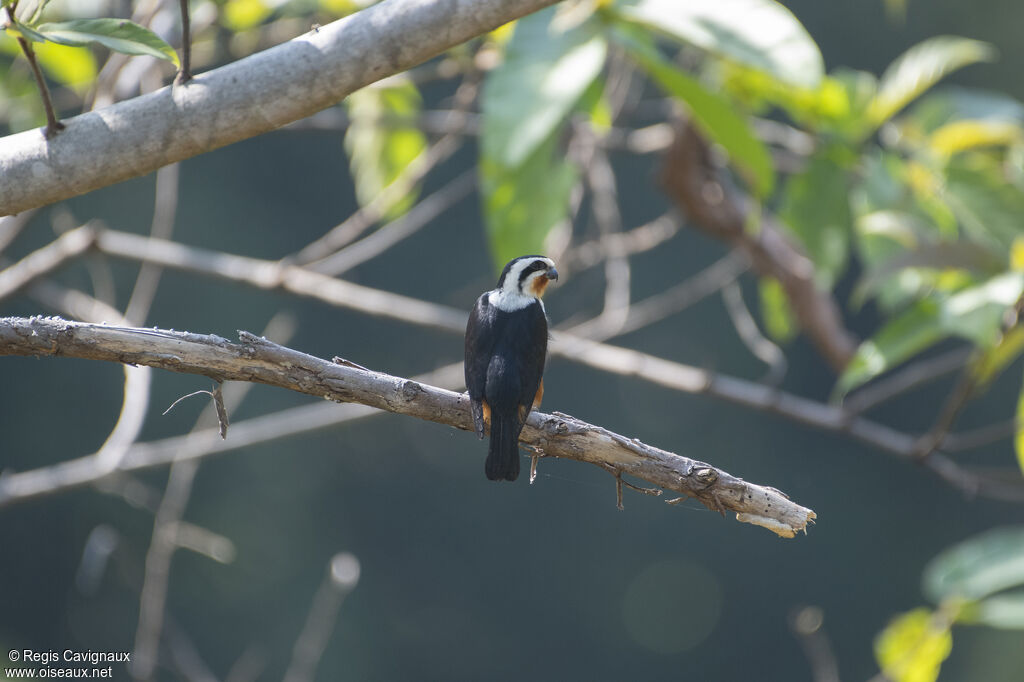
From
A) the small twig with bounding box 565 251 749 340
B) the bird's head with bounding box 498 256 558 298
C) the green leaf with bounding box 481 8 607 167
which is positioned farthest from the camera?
the small twig with bounding box 565 251 749 340

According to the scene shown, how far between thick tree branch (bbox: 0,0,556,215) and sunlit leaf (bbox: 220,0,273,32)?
4.74 feet

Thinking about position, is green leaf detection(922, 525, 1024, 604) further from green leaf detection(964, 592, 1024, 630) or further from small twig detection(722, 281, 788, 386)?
small twig detection(722, 281, 788, 386)

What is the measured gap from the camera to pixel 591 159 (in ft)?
11.3

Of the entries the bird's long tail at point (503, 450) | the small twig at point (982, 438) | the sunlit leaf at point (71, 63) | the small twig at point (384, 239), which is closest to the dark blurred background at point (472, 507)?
the small twig at point (384, 239)

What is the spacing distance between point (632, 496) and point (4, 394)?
776cm

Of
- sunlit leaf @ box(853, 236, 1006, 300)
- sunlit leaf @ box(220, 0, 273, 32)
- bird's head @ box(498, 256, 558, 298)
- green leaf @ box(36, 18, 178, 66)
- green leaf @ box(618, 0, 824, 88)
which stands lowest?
green leaf @ box(36, 18, 178, 66)

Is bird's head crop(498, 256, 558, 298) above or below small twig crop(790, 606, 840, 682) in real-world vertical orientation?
above

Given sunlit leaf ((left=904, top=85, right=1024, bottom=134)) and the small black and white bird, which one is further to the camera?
sunlit leaf ((left=904, top=85, right=1024, bottom=134))

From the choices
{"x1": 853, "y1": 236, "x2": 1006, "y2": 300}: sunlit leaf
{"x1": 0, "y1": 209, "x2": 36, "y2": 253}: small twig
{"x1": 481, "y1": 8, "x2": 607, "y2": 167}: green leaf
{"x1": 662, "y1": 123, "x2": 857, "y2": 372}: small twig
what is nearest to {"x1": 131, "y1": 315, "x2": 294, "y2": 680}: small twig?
{"x1": 0, "y1": 209, "x2": 36, "y2": 253}: small twig

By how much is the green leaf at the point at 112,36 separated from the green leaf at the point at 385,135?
1.54 meters

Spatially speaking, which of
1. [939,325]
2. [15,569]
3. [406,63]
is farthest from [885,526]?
[406,63]

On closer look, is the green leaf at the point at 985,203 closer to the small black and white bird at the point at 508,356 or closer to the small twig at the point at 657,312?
the small twig at the point at 657,312

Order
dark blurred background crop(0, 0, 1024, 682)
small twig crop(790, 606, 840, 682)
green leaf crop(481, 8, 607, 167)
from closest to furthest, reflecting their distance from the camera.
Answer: green leaf crop(481, 8, 607, 167), small twig crop(790, 606, 840, 682), dark blurred background crop(0, 0, 1024, 682)

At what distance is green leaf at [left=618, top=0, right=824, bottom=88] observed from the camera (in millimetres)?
1839
